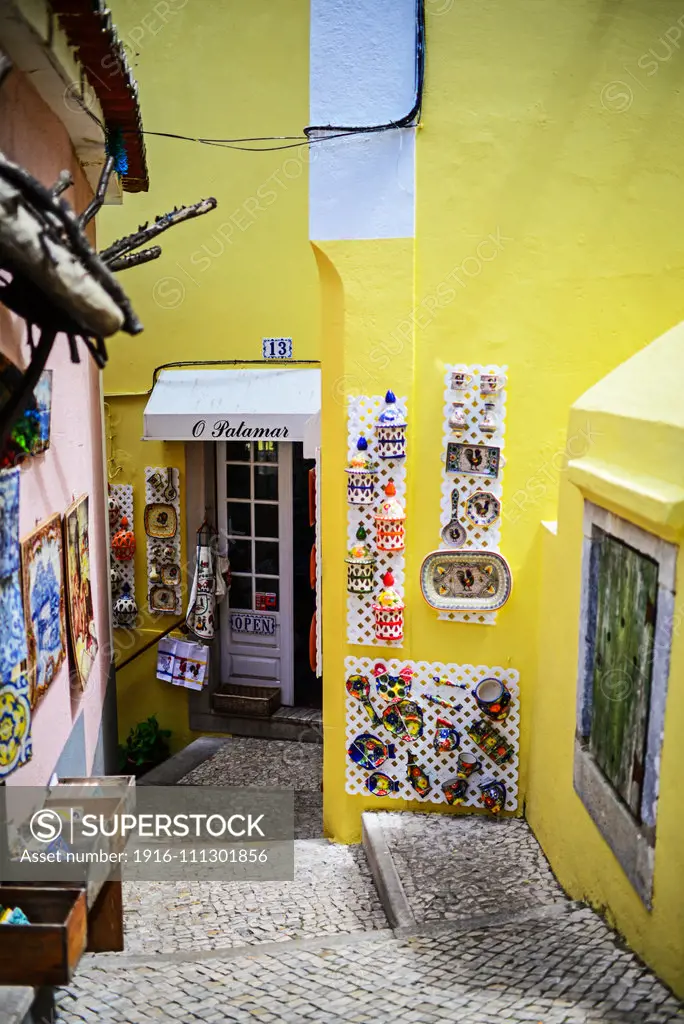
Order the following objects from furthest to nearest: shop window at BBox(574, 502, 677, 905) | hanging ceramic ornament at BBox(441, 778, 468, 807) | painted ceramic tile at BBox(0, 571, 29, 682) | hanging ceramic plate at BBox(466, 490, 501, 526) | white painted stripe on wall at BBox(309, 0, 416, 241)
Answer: hanging ceramic ornament at BBox(441, 778, 468, 807)
hanging ceramic plate at BBox(466, 490, 501, 526)
white painted stripe on wall at BBox(309, 0, 416, 241)
shop window at BBox(574, 502, 677, 905)
painted ceramic tile at BBox(0, 571, 29, 682)

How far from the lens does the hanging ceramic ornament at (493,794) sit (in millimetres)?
6559

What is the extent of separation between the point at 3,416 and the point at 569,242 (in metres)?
4.25

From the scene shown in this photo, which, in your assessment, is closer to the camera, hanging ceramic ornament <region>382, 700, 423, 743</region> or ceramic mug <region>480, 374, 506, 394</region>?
ceramic mug <region>480, 374, 506, 394</region>

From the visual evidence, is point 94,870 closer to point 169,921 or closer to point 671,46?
point 169,921

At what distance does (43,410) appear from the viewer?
4.69 metres

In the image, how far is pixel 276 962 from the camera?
15.5 feet

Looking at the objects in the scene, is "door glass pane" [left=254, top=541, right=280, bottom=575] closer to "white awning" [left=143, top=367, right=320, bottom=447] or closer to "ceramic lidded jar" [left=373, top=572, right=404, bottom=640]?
"white awning" [left=143, top=367, right=320, bottom=447]

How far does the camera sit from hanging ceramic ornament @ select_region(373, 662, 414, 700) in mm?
6602

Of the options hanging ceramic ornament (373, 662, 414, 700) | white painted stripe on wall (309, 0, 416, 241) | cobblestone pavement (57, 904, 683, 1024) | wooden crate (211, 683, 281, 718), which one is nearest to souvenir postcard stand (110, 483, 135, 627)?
wooden crate (211, 683, 281, 718)

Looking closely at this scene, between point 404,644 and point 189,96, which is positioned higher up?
point 189,96

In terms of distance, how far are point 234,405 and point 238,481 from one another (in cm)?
121

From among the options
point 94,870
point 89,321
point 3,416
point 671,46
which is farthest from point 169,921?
point 671,46

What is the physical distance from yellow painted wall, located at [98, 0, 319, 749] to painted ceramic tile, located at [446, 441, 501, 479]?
331 centimetres

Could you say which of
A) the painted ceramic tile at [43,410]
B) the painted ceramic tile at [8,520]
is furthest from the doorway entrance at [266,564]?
the painted ceramic tile at [8,520]
